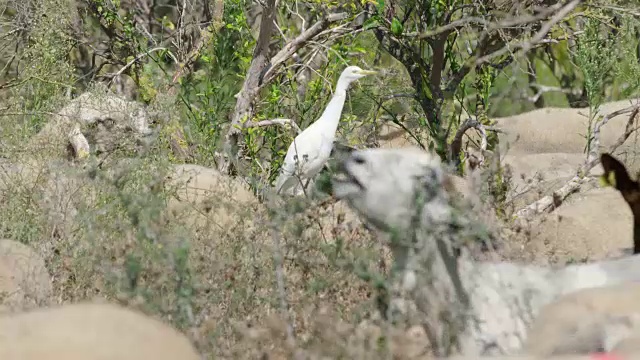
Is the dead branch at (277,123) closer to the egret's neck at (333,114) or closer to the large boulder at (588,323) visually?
the egret's neck at (333,114)

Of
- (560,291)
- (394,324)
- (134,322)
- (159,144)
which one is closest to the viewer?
(134,322)

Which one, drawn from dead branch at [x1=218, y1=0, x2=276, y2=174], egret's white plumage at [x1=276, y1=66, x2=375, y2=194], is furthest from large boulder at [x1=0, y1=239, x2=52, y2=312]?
dead branch at [x1=218, y1=0, x2=276, y2=174]

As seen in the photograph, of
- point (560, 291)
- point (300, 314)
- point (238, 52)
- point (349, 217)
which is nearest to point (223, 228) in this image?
point (349, 217)

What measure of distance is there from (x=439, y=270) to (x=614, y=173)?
7.02 ft

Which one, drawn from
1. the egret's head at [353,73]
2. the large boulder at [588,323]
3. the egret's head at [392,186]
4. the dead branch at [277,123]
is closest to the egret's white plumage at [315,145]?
the egret's head at [353,73]

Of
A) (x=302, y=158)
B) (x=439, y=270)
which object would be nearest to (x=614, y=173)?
(x=439, y=270)

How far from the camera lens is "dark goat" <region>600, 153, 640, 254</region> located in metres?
5.84

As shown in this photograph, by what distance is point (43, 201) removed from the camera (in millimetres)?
6164

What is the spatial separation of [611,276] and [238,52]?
5.80 meters

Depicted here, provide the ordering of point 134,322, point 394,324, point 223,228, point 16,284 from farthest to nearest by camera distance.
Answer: point 223,228 → point 16,284 → point 394,324 → point 134,322

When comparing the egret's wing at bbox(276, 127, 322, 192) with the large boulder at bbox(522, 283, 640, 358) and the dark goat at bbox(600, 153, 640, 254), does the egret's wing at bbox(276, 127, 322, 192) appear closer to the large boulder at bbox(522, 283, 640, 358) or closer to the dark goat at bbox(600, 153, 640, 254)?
the dark goat at bbox(600, 153, 640, 254)

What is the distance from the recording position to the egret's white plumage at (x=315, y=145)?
7.50m

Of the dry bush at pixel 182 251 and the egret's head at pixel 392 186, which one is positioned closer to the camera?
the egret's head at pixel 392 186

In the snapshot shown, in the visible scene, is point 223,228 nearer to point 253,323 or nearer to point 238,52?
point 253,323
